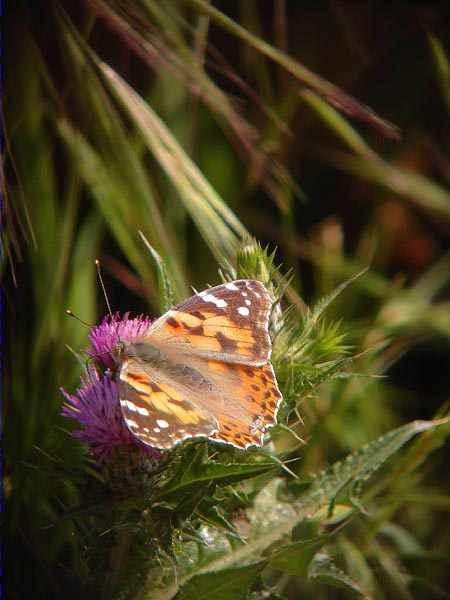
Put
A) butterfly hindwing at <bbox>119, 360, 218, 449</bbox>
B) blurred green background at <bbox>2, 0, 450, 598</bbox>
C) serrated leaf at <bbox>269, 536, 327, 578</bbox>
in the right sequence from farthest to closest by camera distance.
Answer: blurred green background at <bbox>2, 0, 450, 598</bbox> < serrated leaf at <bbox>269, 536, 327, 578</bbox> < butterfly hindwing at <bbox>119, 360, 218, 449</bbox>

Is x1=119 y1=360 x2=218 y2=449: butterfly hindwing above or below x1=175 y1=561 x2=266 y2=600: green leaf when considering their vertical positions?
above

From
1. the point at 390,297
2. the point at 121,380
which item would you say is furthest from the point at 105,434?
the point at 390,297

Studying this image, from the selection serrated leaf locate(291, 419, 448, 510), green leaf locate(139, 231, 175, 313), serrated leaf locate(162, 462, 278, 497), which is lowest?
serrated leaf locate(291, 419, 448, 510)

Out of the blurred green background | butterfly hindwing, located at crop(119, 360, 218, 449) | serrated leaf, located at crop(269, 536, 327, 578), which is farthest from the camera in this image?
the blurred green background

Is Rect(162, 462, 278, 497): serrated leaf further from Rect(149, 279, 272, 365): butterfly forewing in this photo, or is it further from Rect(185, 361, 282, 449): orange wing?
Rect(149, 279, 272, 365): butterfly forewing

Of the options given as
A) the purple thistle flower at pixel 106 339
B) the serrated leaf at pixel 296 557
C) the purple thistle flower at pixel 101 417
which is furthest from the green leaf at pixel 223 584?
the purple thistle flower at pixel 106 339

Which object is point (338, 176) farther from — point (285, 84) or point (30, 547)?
point (30, 547)

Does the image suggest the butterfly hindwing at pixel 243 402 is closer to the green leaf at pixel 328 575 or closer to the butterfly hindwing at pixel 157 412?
the butterfly hindwing at pixel 157 412

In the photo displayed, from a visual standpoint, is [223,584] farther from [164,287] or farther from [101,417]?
[164,287]

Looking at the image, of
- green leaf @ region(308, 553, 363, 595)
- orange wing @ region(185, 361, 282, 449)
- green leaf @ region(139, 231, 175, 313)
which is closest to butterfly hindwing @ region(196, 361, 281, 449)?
orange wing @ region(185, 361, 282, 449)
